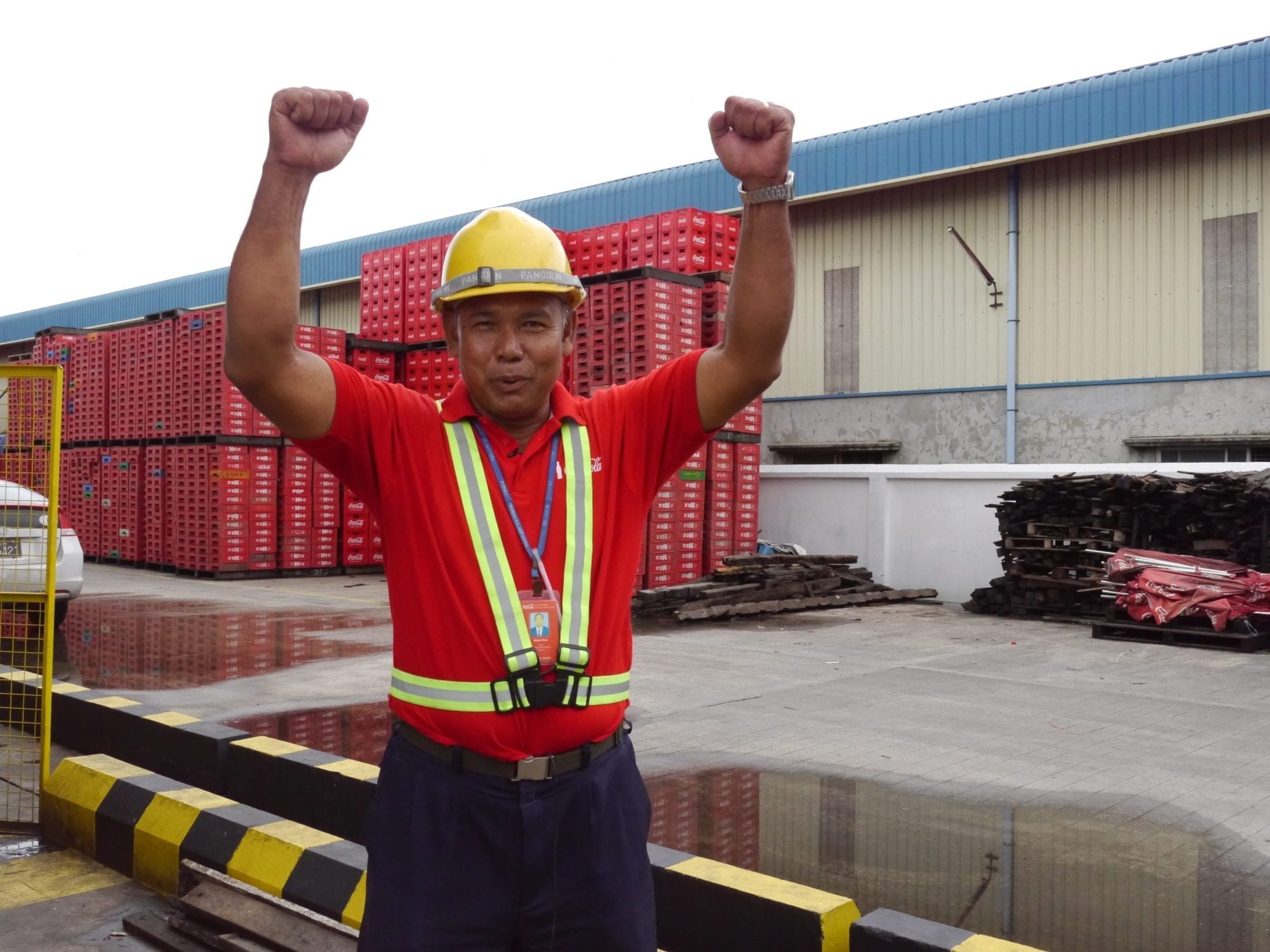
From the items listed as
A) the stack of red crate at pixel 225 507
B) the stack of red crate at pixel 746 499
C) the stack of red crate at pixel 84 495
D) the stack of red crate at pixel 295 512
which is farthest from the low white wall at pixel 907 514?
the stack of red crate at pixel 84 495

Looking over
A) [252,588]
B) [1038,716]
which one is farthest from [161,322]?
[1038,716]

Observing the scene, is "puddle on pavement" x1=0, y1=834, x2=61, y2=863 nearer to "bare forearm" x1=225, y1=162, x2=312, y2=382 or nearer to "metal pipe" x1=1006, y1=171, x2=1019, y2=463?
"bare forearm" x1=225, y1=162, x2=312, y2=382

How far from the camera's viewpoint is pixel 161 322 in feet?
66.8

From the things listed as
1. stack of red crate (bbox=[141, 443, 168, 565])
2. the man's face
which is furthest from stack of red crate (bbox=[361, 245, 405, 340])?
the man's face

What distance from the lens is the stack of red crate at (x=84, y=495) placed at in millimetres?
22156

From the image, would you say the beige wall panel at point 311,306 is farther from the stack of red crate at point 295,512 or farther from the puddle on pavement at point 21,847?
the puddle on pavement at point 21,847

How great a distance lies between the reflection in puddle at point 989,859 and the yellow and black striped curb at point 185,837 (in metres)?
1.67

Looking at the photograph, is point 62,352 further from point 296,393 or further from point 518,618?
point 518,618

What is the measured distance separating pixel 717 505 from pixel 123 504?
1166 centimetres

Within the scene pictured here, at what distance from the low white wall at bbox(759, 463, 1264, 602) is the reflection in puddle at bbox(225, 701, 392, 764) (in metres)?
9.32

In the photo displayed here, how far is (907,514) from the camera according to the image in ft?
56.3

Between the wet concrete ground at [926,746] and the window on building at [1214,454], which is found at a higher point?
the window on building at [1214,454]

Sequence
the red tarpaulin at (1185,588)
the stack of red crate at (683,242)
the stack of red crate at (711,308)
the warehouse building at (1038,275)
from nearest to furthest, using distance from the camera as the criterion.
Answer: the red tarpaulin at (1185,588) < the stack of red crate at (711,308) < the stack of red crate at (683,242) < the warehouse building at (1038,275)

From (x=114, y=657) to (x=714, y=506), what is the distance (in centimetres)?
797
